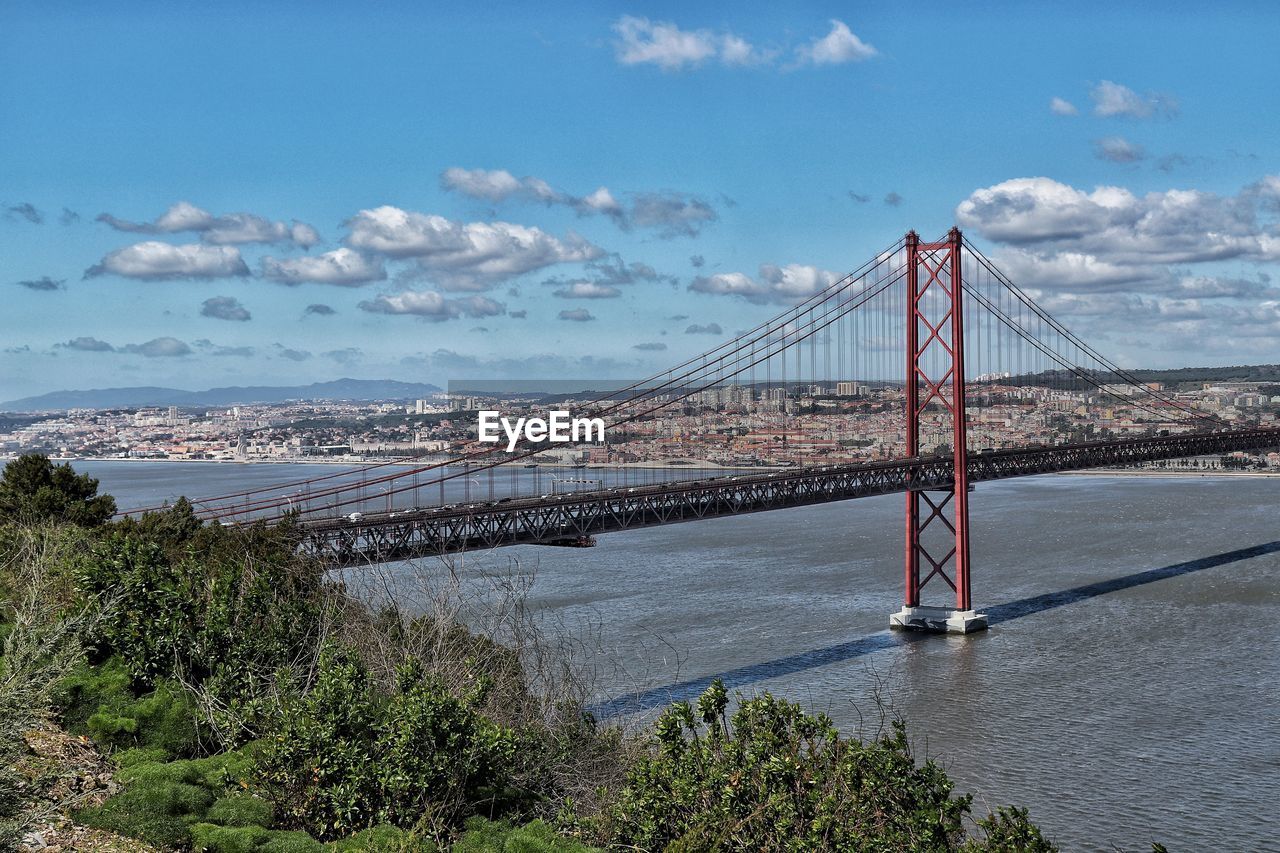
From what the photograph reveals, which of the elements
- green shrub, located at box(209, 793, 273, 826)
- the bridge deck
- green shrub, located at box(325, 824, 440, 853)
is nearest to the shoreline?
the bridge deck

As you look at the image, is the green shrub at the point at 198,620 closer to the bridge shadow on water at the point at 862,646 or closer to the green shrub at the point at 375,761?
the green shrub at the point at 375,761

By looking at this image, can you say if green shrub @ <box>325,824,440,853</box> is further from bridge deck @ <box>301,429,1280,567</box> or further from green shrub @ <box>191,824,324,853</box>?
bridge deck @ <box>301,429,1280,567</box>

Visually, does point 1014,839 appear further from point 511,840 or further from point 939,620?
point 939,620

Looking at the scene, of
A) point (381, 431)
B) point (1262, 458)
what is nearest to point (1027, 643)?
point (1262, 458)

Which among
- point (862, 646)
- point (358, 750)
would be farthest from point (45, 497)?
point (862, 646)

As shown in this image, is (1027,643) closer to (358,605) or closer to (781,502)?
(781,502)

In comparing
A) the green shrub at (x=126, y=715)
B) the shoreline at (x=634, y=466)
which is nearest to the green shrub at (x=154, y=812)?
the green shrub at (x=126, y=715)
